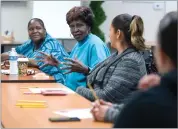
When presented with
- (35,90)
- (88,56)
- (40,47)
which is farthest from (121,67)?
(40,47)

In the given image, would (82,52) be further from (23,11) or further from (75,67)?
(23,11)

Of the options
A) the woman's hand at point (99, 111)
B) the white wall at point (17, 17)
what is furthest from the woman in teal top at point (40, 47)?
the white wall at point (17, 17)

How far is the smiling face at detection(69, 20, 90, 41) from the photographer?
336 cm

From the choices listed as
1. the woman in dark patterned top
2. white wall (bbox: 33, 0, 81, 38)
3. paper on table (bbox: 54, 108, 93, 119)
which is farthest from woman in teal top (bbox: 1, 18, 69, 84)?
white wall (bbox: 33, 0, 81, 38)

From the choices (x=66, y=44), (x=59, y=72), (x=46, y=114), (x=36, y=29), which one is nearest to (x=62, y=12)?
(x=66, y=44)

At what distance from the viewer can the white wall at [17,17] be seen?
24.6 feet

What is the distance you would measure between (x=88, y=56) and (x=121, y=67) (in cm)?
82

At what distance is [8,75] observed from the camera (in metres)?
3.45

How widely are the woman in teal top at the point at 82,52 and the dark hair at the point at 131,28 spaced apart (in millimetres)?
509

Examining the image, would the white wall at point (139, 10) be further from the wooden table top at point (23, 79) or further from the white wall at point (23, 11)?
the wooden table top at point (23, 79)

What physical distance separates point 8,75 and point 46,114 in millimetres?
1503

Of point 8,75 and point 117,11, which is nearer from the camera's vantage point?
point 8,75

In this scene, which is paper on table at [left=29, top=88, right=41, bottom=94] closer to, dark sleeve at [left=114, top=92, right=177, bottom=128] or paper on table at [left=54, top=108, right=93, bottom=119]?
paper on table at [left=54, top=108, right=93, bottom=119]

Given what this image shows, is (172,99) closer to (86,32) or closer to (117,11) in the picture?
(86,32)
